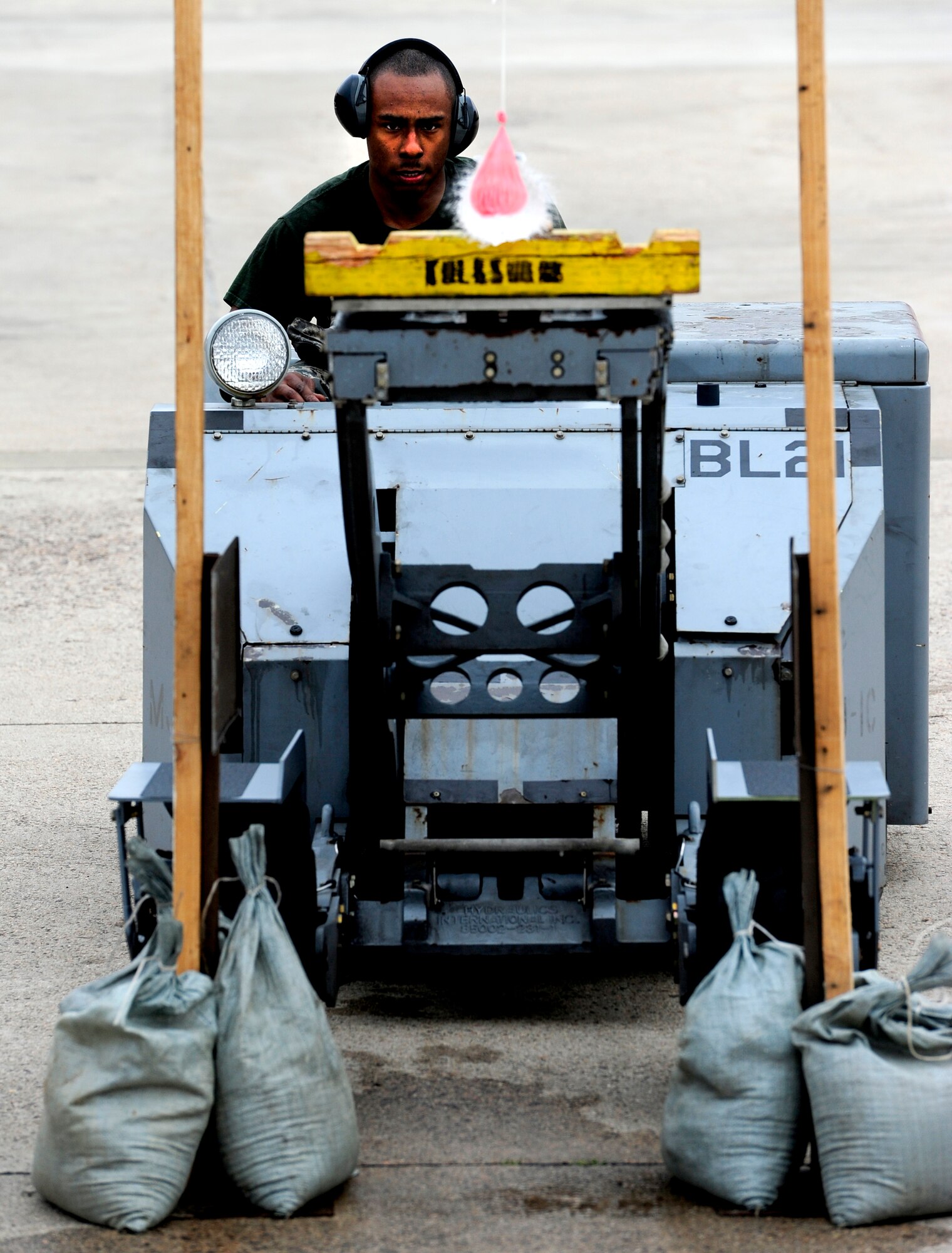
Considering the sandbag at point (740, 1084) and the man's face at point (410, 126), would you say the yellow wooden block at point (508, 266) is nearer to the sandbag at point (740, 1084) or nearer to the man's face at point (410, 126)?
the sandbag at point (740, 1084)

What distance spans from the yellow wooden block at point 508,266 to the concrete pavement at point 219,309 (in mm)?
1533

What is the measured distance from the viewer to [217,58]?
25.0 m

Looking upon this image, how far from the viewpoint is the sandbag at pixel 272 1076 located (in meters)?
3.24

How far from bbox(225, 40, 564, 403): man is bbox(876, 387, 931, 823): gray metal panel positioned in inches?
49.1

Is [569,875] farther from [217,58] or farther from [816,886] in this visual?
[217,58]

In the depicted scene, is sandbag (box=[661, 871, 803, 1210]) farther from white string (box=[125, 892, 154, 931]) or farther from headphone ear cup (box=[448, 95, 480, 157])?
headphone ear cup (box=[448, 95, 480, 157])

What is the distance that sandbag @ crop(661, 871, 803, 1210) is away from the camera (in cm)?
324

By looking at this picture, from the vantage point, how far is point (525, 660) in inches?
163

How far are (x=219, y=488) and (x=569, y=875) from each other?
115cm

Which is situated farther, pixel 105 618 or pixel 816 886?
pixel 105 618

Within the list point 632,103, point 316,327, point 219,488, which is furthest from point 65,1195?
point 632,103

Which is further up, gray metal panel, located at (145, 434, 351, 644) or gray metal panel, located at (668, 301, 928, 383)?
gray metal panel, located at (668, 301, 928, 383)

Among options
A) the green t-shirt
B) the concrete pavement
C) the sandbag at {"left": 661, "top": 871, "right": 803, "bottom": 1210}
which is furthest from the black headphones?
the sandbag at {"left": 661, "top": 871, "right": 803, "bottom": 1210}

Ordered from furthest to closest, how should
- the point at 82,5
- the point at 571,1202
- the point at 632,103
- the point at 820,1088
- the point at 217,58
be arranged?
the point at 82,5 < the point at 217,58 < the point at 632,103 < the point at 571,1202 < the point at 820,1088
